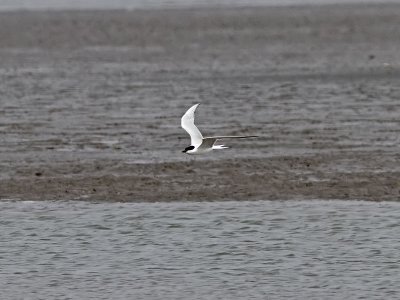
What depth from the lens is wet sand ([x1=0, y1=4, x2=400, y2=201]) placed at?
667 inches

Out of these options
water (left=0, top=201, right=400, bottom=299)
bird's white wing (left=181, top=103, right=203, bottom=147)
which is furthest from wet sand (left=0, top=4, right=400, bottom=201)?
bird's white wing (left=181, top=103, right=203, bottom=147)

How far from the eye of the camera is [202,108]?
23531 mm

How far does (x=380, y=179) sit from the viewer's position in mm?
16766

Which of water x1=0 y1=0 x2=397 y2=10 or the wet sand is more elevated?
water x1=0 y1=0 x2=397 y2=10

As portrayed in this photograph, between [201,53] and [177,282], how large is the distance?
20.8 meters

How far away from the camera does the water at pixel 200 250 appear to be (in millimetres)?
12773

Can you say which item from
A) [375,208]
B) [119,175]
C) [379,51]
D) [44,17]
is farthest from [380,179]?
[44,17]

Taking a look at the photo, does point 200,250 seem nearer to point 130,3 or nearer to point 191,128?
point 191,128

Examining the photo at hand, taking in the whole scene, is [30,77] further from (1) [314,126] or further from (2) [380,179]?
(2) [380,179]

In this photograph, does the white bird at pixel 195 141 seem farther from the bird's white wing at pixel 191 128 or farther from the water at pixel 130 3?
the water at pixel 130 3

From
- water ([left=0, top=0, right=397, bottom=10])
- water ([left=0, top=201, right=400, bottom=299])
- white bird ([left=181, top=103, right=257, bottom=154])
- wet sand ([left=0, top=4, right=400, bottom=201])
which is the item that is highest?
water ([left=0, top=0, right=397, bottom=10])

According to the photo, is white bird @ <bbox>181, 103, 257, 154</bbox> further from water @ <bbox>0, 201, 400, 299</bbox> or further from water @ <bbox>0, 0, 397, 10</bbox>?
water @ <bbox>0, 0, 397, 10</bbox>

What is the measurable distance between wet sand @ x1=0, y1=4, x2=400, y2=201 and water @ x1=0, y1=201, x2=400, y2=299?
2.23 ft

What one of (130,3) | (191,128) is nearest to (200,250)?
(191,128)
